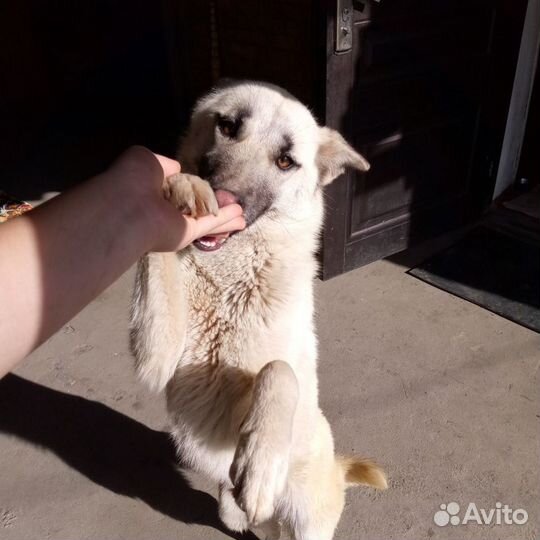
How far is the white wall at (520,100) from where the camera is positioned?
12.7 feet

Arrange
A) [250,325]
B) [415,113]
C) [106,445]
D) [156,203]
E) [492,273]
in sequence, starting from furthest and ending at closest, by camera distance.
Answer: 1. [492,273]
2. [415,113]
3. [106,445]
4. [250,325]
5. [156,203]

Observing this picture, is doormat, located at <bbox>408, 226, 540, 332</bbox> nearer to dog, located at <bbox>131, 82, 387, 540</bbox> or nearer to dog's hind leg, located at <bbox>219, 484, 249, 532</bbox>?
dog, located at <bbox>131, 82, 387, 540</bbox>

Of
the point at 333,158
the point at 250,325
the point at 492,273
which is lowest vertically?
the point at 492,273

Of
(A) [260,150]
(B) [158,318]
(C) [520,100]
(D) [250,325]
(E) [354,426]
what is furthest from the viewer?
(C) [520,100]

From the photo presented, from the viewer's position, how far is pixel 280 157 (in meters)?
1.92

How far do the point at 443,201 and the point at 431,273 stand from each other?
2.08ft

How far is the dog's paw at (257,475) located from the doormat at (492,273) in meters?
2.37

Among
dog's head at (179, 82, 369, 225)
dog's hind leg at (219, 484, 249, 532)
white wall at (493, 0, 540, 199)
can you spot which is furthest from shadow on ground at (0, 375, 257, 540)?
white wall at (493, 0, 540, 199)

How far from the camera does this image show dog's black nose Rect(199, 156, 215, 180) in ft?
5.76

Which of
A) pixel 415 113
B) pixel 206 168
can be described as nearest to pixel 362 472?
pixel 206 168

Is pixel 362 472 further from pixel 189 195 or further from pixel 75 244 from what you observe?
pixel 75 244

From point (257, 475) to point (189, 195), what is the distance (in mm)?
779

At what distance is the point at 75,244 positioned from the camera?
1.04 m

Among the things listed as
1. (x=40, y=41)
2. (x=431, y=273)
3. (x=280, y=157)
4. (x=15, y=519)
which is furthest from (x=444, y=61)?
(x=40, y=41)
